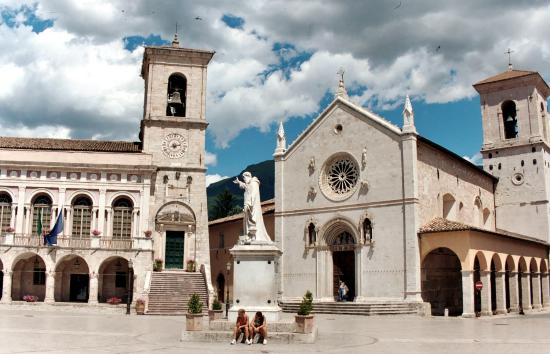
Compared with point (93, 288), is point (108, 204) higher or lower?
higher

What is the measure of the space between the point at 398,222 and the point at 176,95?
17637 mm

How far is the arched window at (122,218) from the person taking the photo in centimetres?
3851

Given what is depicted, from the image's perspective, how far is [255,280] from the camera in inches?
731

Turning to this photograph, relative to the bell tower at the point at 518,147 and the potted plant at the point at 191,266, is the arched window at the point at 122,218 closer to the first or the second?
the potted plant at the point at 191,266

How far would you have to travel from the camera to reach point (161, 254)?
3912 centimetres

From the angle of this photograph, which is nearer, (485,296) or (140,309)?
(140,309)

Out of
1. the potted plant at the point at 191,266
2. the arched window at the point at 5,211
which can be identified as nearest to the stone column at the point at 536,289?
the potted plant at the point at 191,266

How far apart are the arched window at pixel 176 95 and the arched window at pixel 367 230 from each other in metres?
15.1

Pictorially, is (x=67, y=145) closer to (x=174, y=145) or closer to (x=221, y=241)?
(x=174, y=145)

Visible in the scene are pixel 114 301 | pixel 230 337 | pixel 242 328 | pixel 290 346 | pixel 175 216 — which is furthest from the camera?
pixel 175 216

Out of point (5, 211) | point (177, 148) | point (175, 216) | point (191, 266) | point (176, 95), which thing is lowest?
point (191, 266)

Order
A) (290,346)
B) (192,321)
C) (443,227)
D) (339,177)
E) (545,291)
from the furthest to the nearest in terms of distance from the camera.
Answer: (545,291) < (339,177) < (443,227) < (192,321) < (290,346)

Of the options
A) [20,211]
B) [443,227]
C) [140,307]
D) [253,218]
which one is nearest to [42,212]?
[20,211]

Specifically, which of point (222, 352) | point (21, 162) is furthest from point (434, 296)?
point (21, 162)
